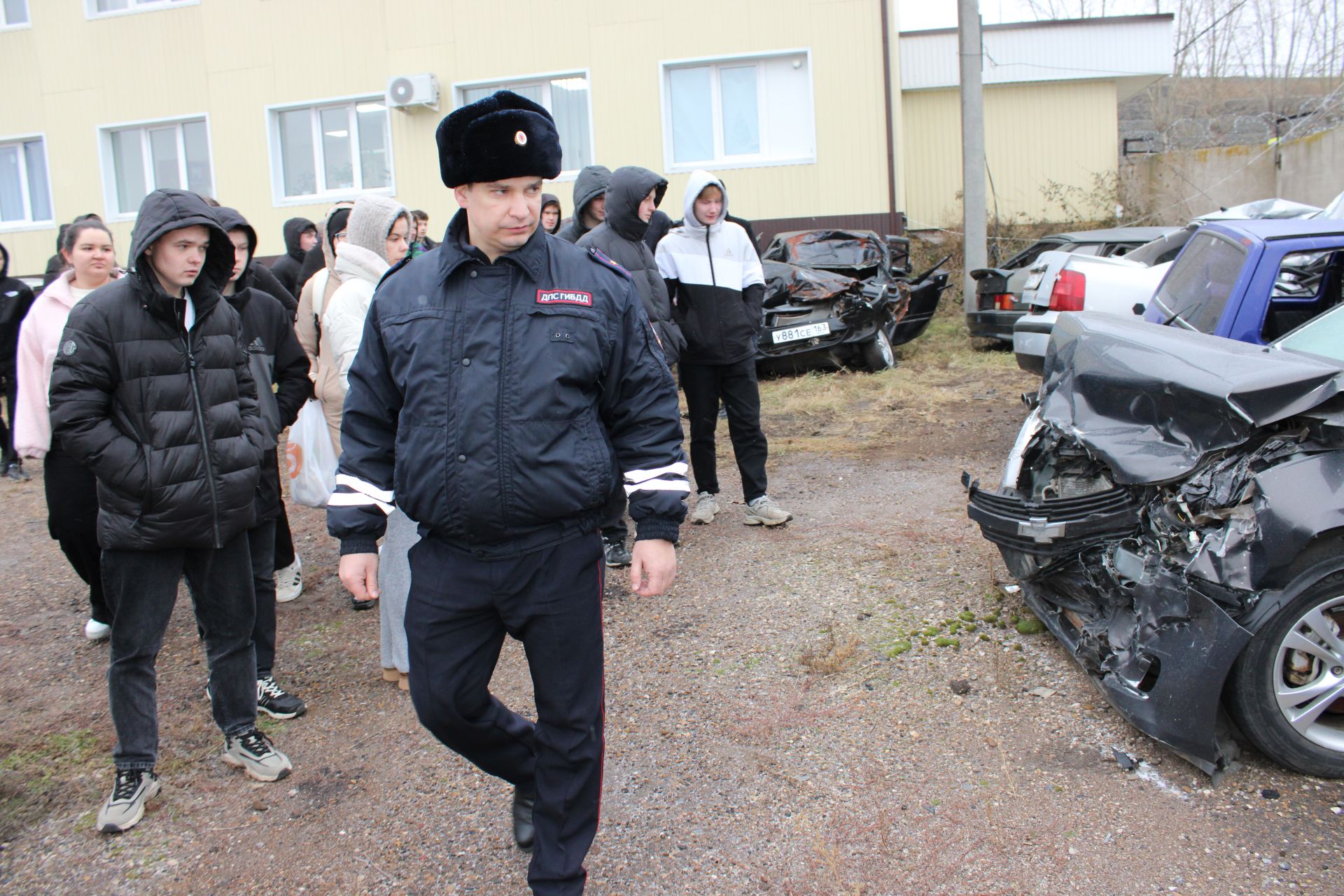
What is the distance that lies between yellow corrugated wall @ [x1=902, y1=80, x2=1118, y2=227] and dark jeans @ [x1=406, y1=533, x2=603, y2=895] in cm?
1677

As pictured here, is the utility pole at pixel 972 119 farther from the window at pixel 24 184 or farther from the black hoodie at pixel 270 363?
the window at pixel 24 184

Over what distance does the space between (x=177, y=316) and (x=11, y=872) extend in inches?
68.4

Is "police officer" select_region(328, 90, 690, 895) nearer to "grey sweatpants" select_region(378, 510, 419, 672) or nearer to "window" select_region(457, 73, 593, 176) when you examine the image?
"grey sweatpants" select_region(378, 510, 419, 672)

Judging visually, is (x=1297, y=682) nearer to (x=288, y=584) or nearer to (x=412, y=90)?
(x=288, y=584)

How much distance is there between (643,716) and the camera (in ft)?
12.4

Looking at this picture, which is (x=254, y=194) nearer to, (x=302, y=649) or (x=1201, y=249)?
(x=302, y=649)

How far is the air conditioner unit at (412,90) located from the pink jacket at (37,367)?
39.9ft

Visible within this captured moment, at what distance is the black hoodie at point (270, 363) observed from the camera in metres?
3.86

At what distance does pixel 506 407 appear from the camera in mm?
2324

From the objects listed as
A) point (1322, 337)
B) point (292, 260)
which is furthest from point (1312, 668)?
point (292, 260)

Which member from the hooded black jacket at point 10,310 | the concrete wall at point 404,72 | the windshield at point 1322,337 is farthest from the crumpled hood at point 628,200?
the concrete wall at point 404,72

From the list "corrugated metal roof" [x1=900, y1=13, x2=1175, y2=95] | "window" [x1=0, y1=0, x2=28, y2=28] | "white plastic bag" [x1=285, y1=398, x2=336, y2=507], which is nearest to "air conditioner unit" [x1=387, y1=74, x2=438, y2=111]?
"corrugated metal roof" [x1=900, y1=13, x2=1175, y2=95]

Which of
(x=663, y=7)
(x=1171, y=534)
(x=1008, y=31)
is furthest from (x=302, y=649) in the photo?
(x=1008, y=31)

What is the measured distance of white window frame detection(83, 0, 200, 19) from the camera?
16766 millimetres
